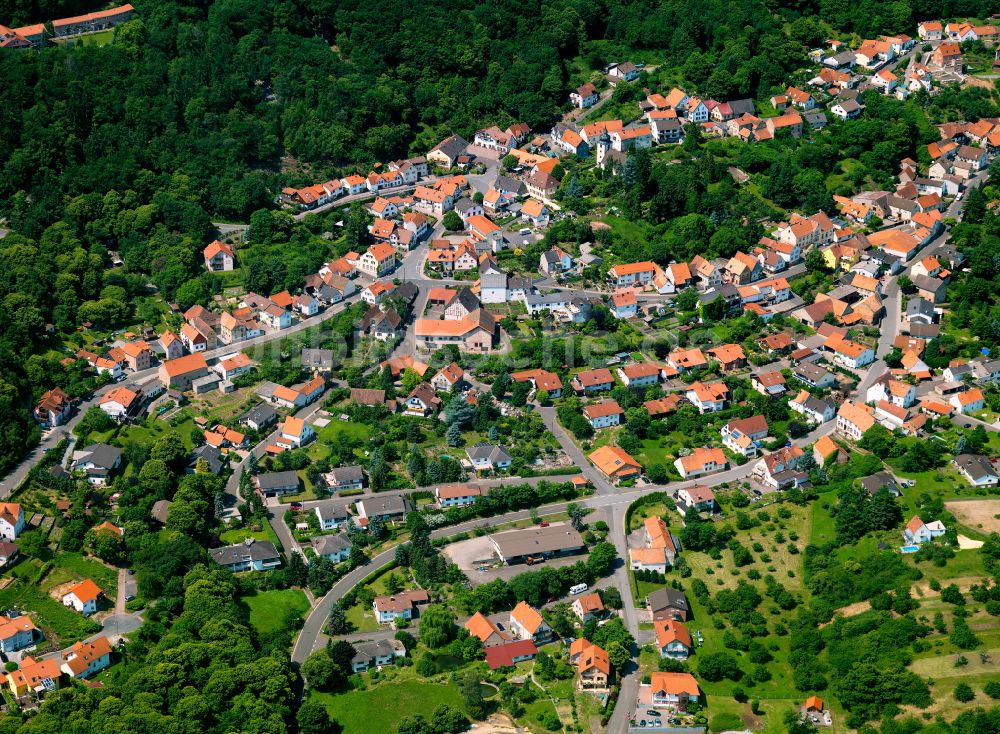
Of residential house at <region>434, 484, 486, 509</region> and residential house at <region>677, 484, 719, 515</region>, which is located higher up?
residential house at <region>434, 484, 486, 509</region>

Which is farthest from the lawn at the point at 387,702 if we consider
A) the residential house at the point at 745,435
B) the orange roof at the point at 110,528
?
the residential house at the point at 745,435

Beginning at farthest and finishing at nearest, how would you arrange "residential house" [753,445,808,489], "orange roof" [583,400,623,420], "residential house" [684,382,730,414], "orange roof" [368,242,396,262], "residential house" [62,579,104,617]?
"orange roof" [368,242,396,262] → "residential house" [684,382,730,414] → "orange roof" [583,400,623,420] → "residential house" [753,445,808,489] → "residential house" [62,579,104,617]

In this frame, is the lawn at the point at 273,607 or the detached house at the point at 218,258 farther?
the detached house at the point at 218,258

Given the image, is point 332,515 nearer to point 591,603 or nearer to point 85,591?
point 85,591

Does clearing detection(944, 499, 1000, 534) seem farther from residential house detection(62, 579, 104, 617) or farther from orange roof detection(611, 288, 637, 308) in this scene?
residential house detection(62, 579, 104, 617)

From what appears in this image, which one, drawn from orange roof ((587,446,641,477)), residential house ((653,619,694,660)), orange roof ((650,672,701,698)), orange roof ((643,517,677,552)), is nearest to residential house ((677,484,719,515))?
orange roof ((643,517,677,552))

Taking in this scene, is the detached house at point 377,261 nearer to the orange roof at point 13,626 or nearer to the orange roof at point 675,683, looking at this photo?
the orange roof at point 13,626
